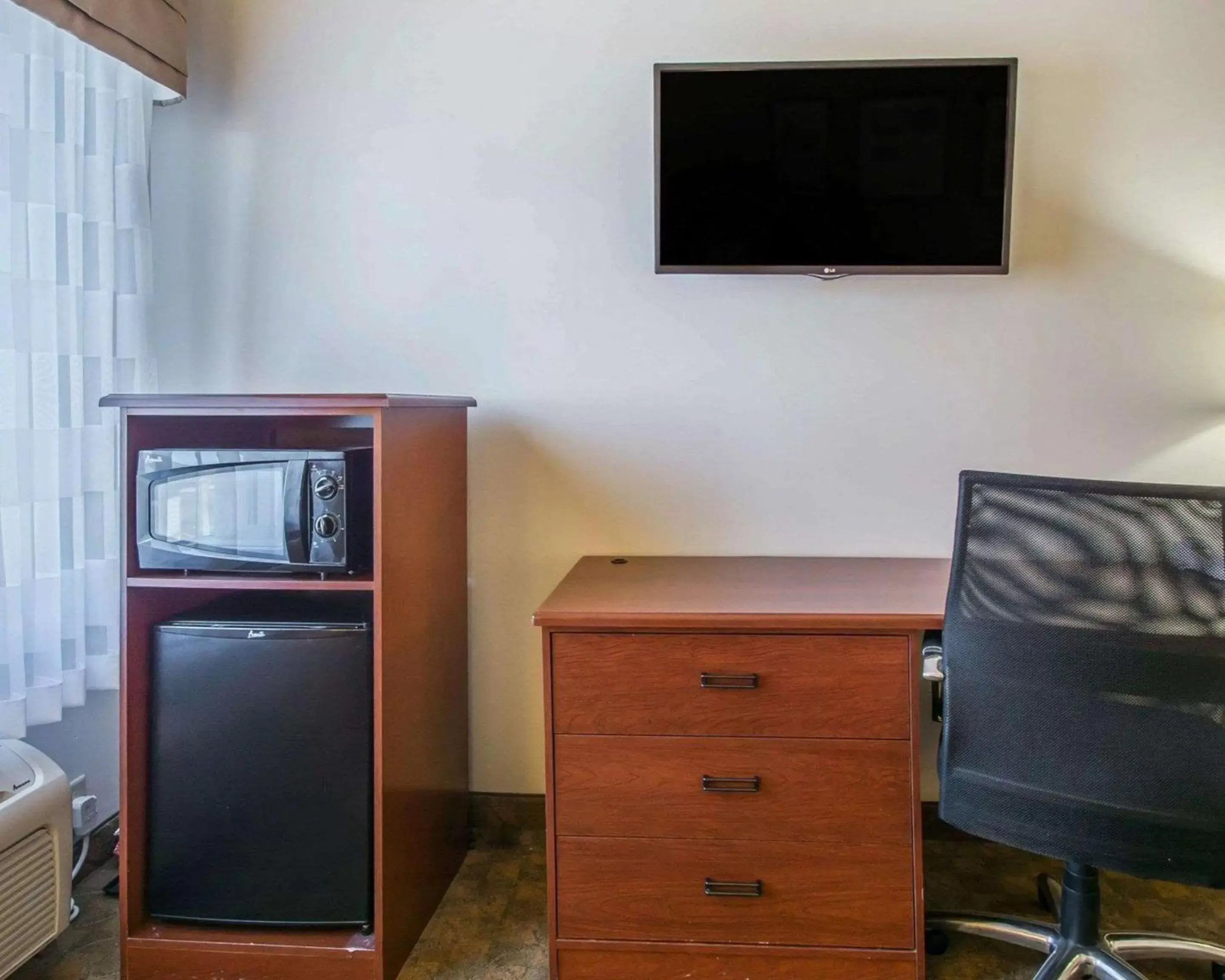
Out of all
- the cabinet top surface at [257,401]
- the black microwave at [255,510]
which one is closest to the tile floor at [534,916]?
the black microwave at [255,510]

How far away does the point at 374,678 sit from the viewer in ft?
5.27

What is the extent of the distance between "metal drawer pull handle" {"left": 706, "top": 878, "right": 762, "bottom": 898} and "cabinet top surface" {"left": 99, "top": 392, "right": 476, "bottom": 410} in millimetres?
1112

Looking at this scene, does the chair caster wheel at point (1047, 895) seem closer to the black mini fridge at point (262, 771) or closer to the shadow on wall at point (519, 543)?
the shadow on wall at point (519, 543)

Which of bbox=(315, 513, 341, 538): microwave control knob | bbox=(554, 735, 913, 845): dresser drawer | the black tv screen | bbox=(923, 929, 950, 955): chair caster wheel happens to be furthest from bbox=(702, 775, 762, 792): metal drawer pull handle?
the black tv screen

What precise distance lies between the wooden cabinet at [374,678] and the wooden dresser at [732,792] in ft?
1.06

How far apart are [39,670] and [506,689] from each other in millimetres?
1049

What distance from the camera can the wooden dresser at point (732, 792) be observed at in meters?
1.58

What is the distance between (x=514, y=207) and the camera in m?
2.12

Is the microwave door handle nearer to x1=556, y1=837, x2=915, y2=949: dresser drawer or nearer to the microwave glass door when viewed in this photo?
the microwave glass door

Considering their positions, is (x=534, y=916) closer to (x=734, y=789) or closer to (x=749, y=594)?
(x=734, y=789)

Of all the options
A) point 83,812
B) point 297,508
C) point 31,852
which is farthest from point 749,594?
point 83,812

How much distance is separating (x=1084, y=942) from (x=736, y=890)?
2.21 feet

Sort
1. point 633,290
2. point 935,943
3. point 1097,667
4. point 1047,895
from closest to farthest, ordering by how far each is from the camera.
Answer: point 1097,667
point 935,943
point 1047,895
point 633,290

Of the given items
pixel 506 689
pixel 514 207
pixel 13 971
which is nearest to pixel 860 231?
pixel 514 207
